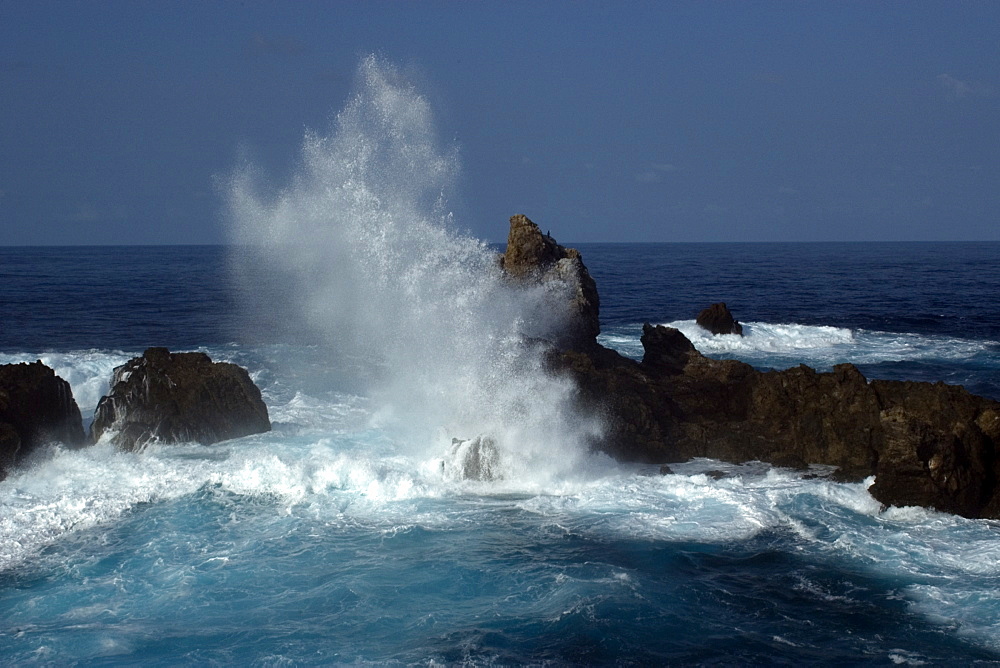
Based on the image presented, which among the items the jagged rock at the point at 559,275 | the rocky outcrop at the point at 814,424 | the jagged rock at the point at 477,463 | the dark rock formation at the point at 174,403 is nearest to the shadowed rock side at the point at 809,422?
the rocky outcrop at the point at 814,424

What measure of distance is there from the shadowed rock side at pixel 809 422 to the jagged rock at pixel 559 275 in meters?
0.27

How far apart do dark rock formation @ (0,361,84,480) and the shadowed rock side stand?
1112 cm

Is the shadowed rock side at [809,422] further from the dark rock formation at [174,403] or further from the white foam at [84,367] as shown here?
the white foam at [84,367]

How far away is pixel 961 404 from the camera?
17.9 metres

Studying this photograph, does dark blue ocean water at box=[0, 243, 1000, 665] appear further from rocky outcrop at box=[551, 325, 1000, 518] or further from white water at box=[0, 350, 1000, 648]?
rocky outcrop at box=[551, 325, 1000, 518]

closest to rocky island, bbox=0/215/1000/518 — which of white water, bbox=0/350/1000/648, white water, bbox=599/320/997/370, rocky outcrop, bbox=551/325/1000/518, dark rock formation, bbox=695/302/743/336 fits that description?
rocky outcrop, bbox=551/325/1000/518

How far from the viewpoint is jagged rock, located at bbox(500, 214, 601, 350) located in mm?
23422

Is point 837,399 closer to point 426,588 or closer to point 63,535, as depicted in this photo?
point 426,588

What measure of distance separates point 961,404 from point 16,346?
1343 inches

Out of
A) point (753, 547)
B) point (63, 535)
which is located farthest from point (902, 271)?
point (63, 535)

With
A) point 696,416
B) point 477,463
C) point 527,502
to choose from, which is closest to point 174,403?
point 477,463

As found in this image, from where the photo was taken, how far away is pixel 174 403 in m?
20.9

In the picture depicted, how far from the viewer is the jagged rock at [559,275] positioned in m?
23.4

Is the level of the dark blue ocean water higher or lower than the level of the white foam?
lower
